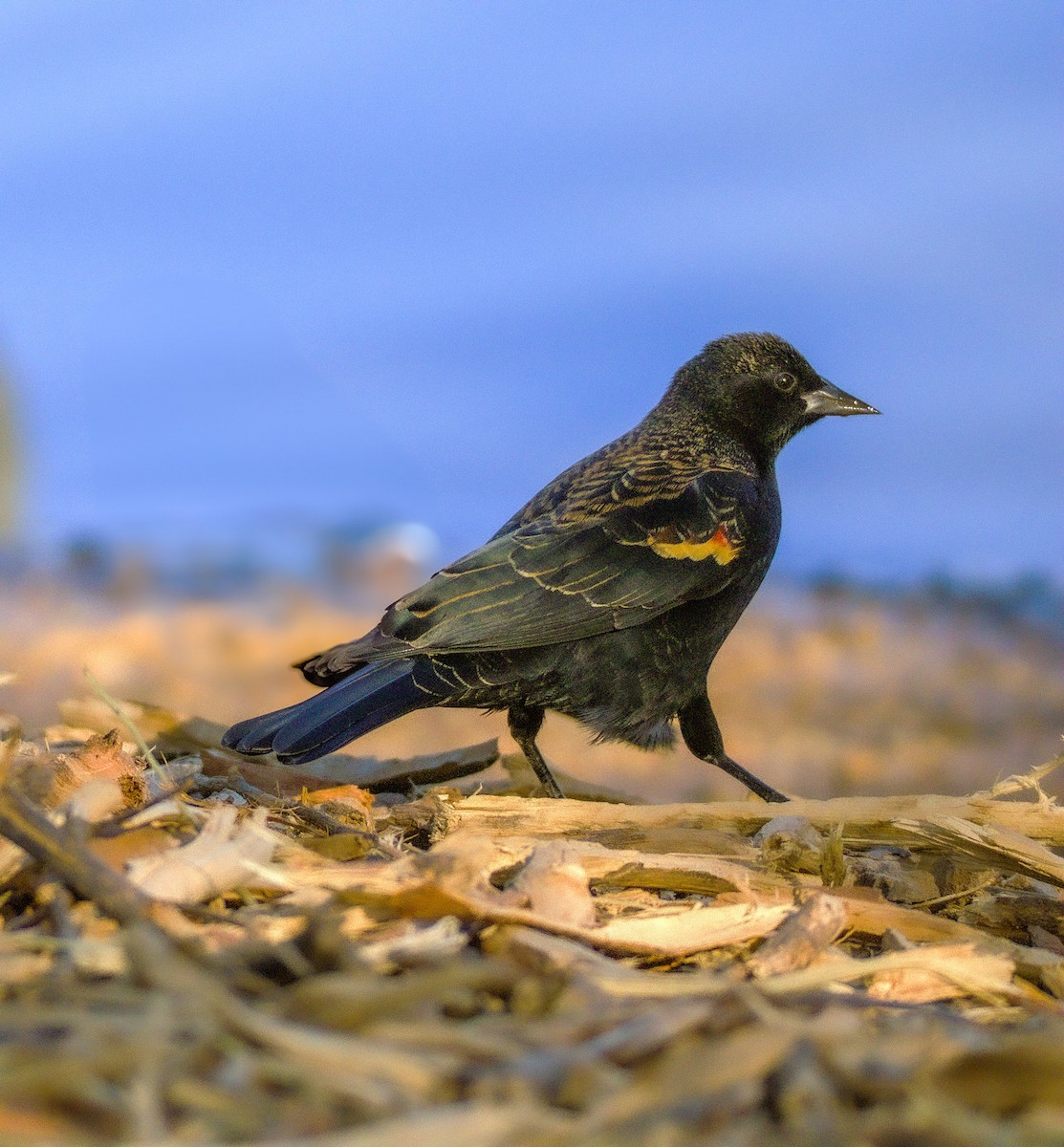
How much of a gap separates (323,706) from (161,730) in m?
0.94

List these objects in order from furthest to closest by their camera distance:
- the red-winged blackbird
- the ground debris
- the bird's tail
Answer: the red-winged blackbird < the bird's tail < the ground debris

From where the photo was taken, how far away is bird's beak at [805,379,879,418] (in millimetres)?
5129

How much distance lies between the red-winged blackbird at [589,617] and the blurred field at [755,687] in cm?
268

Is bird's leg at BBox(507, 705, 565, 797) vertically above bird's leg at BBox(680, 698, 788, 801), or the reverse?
bird's leg at BBox(507, 705, 565, 797)

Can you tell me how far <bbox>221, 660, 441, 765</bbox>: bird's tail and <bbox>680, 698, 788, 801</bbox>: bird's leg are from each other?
3.69 ft

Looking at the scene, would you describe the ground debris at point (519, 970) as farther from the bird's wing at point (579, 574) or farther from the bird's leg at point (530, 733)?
the bird's leg at point (530, 733)

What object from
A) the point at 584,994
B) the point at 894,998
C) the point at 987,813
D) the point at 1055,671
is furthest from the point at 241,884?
the point at 1055,671

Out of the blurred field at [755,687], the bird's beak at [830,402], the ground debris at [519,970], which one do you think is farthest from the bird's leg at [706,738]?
the blurred field at [755,687]

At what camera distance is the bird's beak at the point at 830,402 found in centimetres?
513

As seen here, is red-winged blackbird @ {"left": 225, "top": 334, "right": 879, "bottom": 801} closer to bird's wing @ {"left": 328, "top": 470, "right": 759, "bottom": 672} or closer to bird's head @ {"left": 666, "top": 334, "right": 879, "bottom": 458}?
bird's wing @ {"left": 328, "top": 470, "right": 759, "bottom": 672}

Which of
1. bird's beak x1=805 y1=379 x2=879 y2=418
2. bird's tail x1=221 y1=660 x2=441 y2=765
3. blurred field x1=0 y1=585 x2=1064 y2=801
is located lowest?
blurred field x1=0 y1=585 x2=1064 y2=801

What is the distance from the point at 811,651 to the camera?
909cm

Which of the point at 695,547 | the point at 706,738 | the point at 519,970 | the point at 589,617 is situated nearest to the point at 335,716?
the point at 589,617

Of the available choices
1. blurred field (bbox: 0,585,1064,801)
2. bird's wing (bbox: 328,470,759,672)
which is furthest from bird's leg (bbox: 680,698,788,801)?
blurred field (bbox: 0,585,1064,801)
